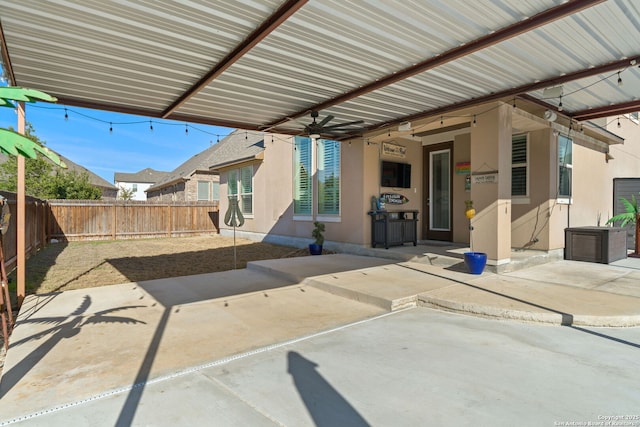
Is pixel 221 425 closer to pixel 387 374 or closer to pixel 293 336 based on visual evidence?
pixel 387 374

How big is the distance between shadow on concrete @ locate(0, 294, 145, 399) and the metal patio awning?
11.3 feet

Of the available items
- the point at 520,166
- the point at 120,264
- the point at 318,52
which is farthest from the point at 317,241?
the point at 318,52

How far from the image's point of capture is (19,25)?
154 inches

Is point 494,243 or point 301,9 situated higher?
point 301,9

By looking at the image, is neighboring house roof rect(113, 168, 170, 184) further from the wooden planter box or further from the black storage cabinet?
the wooden planter box

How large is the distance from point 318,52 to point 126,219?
15750 millimetres

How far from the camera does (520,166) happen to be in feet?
27.5

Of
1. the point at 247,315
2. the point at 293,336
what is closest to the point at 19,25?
the point at 247,315

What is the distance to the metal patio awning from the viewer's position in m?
3.80

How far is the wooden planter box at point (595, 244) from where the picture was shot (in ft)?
25.4

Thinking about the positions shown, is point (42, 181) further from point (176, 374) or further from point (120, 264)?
point (176, 374)

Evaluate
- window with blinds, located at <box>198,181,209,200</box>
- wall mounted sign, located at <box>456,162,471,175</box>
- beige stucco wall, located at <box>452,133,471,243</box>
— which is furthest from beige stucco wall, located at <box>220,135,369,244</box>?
window with blinds, located at <box>198,181,209,200</box>

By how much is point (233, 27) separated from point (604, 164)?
11659 millimetres

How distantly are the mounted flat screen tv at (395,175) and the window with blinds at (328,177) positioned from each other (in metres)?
1.43
